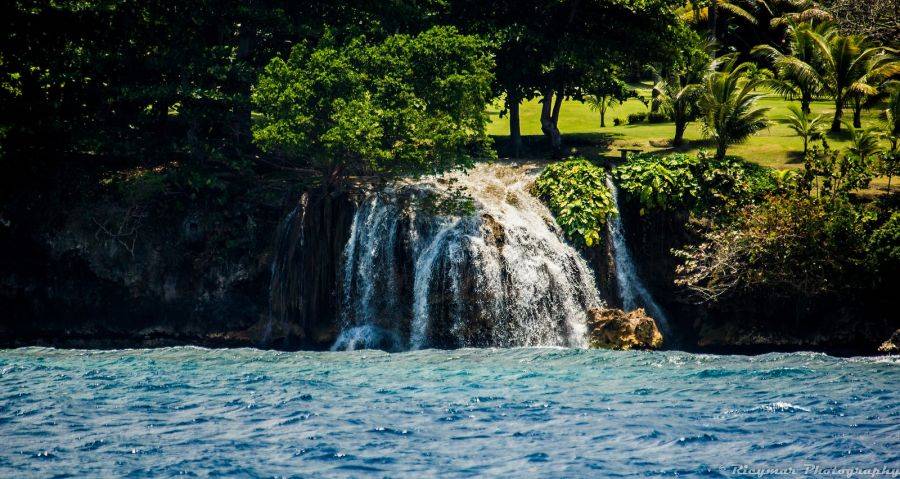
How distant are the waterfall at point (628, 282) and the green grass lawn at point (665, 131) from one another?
8.40m

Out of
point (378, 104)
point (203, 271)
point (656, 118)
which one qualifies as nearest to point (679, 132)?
point (656, 118)

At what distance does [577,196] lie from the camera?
109 feet

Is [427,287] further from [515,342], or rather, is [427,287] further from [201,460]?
[201,460]

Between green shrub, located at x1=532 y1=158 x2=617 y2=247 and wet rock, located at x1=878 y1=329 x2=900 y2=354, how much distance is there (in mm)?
8690

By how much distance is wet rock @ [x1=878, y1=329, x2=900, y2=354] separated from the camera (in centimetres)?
2900

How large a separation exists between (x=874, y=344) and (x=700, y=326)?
510 centimetres

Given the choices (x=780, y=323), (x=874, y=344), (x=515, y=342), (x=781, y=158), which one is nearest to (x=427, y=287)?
(x=515, y=342)

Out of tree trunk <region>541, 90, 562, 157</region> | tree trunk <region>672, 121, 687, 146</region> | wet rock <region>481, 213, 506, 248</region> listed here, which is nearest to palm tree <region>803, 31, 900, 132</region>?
tree trunk <region>672, 121, 687, 146</region>

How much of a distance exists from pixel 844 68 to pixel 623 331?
62.4ft

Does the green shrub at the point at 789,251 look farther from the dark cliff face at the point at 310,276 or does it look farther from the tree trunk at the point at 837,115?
the tree trunk at the point at 837,115

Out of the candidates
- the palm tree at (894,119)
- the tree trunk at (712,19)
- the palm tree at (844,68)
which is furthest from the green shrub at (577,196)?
the tree trunk at (712,19)

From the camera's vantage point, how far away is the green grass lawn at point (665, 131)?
40625mm

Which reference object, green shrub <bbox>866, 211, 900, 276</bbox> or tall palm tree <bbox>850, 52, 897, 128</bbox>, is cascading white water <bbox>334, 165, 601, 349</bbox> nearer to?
green shrub <bbox>866, 211, 900, 276</bbox>

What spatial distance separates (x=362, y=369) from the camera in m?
26.9
